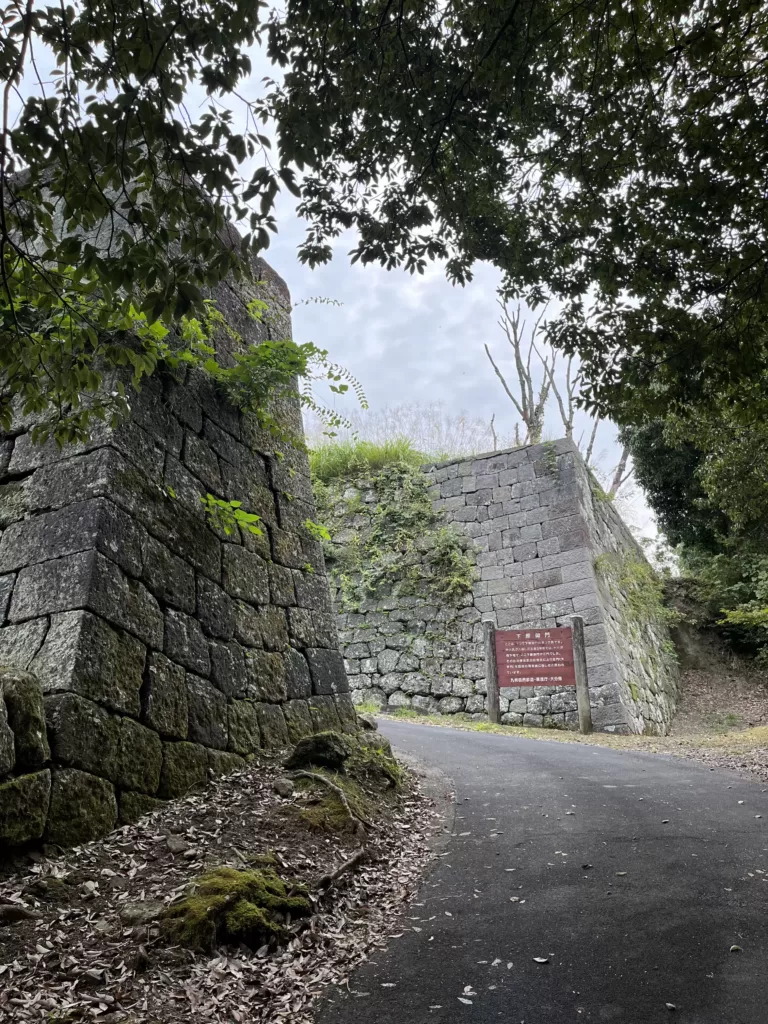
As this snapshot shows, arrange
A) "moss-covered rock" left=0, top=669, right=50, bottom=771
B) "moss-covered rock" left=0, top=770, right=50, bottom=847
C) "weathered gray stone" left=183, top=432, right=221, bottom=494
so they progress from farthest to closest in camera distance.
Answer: "weathered gray stone" left=183, top=432, right=221, bottom=494
"moss-covered rock" left=0, top=669, right=50, bottom=771
"moss-covered rock" left=0, top=770, right=50, bottom=847

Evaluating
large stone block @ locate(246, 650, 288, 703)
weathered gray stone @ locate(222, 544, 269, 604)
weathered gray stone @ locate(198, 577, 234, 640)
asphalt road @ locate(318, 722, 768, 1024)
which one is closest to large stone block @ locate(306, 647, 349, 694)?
large stone block @ locate(246, 650, 288, 703)

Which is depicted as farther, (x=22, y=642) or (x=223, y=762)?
(x=223, y=762)

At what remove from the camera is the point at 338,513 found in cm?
1396

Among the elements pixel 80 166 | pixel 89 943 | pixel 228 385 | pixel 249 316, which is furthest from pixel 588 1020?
pixel 249 316

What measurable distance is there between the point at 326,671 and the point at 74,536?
260 cm

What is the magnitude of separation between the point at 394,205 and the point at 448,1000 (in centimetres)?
412

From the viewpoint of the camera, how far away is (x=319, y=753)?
457 centimetres

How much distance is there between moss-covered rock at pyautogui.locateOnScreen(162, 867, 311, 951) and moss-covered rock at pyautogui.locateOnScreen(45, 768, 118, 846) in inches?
24.2

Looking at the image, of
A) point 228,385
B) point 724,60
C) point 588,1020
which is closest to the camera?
point 588,1020

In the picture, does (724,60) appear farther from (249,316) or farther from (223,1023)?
(223,1023)

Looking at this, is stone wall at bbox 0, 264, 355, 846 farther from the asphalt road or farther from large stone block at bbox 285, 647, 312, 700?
the asphalt road

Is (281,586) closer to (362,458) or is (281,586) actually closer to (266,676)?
(266,676)

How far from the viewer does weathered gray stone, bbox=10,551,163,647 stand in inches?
141

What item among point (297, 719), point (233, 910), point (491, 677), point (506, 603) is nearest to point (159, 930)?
point (233, 910)
